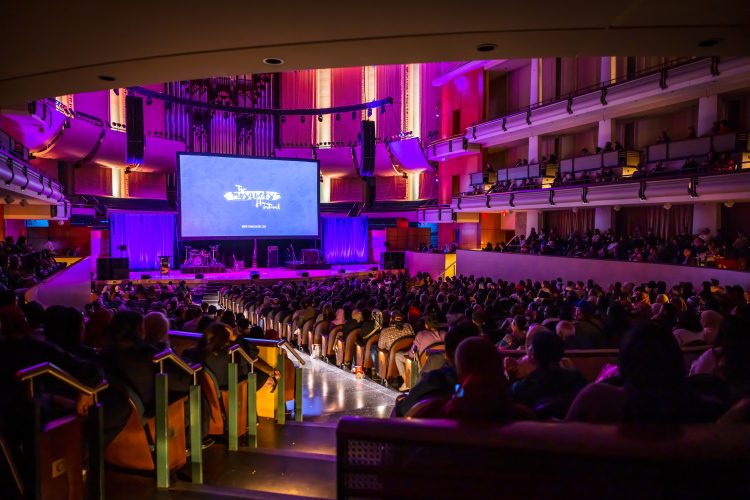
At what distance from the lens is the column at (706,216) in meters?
13.6

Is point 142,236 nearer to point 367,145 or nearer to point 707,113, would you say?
point 367,145

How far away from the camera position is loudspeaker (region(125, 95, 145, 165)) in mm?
17594

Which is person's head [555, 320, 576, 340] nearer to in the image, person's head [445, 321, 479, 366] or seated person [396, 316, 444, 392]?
seated person [396, 316, 444, 392]

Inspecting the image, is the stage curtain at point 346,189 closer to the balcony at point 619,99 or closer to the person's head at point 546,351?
the balcony at point 619,99

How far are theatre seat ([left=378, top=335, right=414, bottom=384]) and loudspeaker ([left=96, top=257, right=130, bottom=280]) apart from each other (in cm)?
1449

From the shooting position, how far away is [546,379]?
269cm

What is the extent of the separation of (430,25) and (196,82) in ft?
83.6

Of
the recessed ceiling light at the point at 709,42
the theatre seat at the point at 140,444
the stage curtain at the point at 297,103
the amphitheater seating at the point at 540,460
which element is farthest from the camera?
the stage curtain at the point at 297,103

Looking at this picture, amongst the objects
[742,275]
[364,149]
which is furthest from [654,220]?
[364,149]

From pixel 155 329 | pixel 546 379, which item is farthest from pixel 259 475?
pixel 546 379

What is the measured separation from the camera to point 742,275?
31.3 feet

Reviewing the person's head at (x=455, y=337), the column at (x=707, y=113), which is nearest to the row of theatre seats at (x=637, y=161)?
the column at (x=707, y=113)

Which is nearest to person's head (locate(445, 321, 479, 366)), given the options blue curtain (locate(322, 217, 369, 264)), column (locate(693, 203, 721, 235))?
column (locate(693, 203, 721, 235))

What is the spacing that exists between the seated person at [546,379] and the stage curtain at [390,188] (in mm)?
25196
